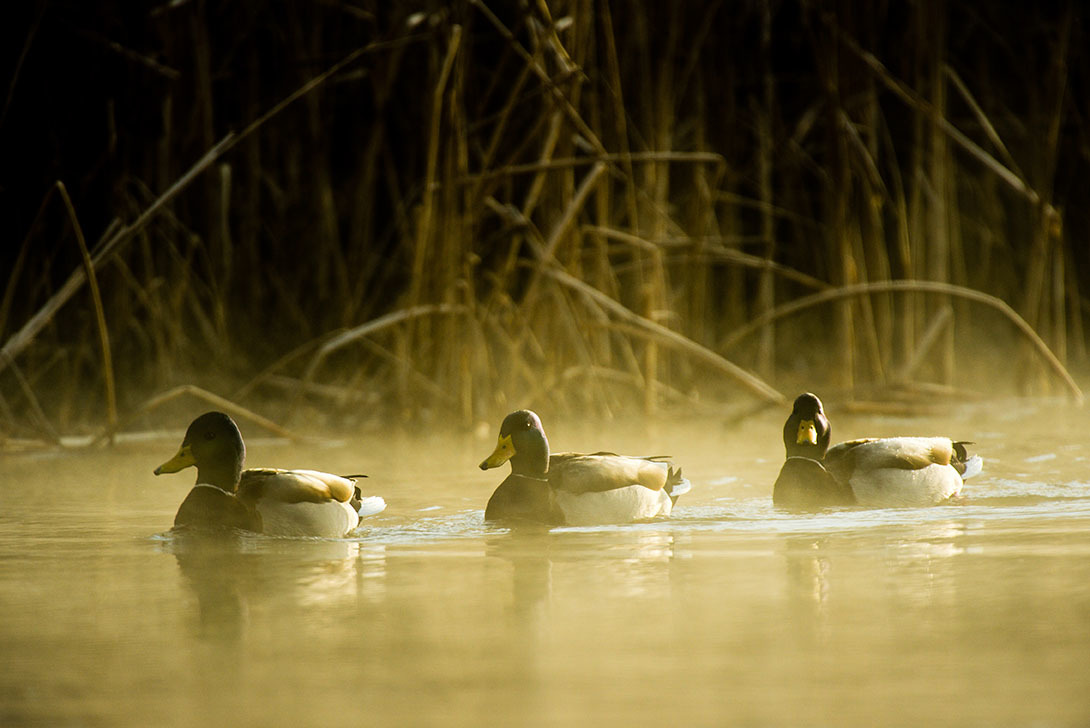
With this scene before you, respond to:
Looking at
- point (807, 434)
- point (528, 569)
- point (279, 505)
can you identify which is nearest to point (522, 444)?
point (279, 505)

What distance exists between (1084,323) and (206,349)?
7018mm

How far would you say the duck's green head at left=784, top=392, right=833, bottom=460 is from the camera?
21.5 ft

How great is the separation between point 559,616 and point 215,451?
2.26 meters

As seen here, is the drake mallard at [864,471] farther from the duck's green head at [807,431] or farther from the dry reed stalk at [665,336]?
the dry reed stalk at [665,336]

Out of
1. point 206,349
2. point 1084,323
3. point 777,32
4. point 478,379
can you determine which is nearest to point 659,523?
point 478,379

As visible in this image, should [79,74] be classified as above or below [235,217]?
above

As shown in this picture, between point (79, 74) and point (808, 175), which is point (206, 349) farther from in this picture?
point (808, 175)

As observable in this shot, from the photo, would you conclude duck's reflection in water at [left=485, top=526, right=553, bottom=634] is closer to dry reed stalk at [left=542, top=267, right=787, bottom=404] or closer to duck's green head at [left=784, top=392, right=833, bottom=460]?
duck's green head at [left=784, top=392, right=833, bottom=460]

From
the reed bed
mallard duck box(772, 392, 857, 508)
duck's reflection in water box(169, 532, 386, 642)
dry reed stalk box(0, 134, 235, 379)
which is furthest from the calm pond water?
the reed bed

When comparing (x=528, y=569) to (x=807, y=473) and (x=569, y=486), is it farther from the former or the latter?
(x=807, y=473)

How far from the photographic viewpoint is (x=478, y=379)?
8367 mm

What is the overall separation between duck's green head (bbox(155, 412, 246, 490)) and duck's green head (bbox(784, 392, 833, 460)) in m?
2.17

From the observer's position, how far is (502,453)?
6.11m

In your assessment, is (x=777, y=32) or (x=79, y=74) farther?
(x=777, y=32)
